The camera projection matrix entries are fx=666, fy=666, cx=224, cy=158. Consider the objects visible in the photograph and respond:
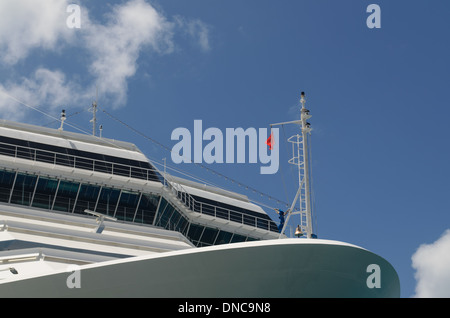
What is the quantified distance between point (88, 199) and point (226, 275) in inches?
459

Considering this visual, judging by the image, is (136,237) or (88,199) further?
(88,199)

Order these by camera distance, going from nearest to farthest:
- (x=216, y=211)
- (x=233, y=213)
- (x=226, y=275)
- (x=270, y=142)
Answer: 1. (x=226, y=275)
2. (x=270, y=142)
3. (x=216, y=211)
4. (x=233, y=213)

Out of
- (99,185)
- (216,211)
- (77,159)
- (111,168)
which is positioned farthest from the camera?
(216,211)

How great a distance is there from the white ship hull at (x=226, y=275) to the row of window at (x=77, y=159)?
12.0 meters

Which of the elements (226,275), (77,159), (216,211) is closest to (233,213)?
(216,211)

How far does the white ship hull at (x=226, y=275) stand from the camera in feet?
57.3

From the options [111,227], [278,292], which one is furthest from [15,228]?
[278,292]

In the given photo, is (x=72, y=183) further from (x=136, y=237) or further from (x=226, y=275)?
(x=226, y=275)

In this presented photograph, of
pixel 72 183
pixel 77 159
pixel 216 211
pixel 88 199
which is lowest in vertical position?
pixel 88 199

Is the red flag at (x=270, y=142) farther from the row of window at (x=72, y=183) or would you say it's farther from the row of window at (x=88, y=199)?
the row of window at (x=88, y=199)

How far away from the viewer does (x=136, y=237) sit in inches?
1043

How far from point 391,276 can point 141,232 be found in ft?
33.0

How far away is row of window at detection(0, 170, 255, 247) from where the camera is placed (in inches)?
1081
